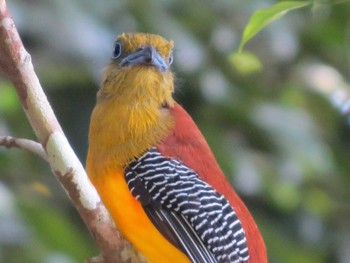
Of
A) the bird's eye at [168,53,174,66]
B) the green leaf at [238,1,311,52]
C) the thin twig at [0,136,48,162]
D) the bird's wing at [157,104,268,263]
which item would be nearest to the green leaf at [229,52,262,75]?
the bird's eye at [168,53,174,66]

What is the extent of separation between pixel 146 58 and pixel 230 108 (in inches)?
44.7

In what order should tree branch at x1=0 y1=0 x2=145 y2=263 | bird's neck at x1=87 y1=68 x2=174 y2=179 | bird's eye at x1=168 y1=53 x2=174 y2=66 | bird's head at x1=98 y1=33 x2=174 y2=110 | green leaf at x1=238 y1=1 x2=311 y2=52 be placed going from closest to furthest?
tree branch at x1=0 y1=0 x2=145 y2=263
green leaf at x1=238 y1=1 x2=311 y2=52
bird's neck at x1=87 y1=68 x2=174 y2=179
bird's head at x1=98 y1=33 x2=174 y2=110
bird's eye at x1=168 y1=53 x2=174 y2=66

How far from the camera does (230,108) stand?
5797mm

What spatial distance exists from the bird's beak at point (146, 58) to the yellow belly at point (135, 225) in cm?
71

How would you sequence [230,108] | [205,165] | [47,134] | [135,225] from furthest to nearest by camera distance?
1. [230,108]
2. [205,165]
3. [135,225]
4. [47,134]

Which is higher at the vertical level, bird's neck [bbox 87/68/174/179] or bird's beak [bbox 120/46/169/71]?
bird's beak [bbox 120/46/169/71]

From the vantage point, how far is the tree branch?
342 centimetres

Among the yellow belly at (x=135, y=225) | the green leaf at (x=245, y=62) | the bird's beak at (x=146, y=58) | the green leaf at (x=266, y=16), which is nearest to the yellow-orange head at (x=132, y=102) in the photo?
the bird's beak at (x=146, y=58)

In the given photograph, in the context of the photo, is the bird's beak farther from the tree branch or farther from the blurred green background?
the tree branch

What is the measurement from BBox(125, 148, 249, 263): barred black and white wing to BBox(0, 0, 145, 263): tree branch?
18.6 inches

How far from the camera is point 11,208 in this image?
460 centimetres

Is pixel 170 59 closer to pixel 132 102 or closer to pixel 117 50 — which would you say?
pixel 117 50

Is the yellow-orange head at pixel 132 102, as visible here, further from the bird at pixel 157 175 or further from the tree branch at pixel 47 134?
the tree branch at pixel 47 134

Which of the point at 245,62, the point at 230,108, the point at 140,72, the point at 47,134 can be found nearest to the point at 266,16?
the point at 47,134
